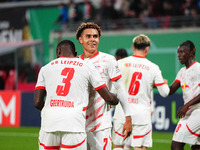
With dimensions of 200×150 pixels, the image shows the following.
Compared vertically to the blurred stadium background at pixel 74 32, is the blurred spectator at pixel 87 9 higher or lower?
higher

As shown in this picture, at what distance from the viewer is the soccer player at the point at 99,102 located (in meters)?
5.48

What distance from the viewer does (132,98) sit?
7125mm

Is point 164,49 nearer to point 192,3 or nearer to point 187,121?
point 192,3

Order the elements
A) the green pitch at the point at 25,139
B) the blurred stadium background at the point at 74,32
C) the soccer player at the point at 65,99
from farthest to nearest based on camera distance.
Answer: the blurred stadium background at the point at 74,32 → the green pitch at the point at 25,139 → the soccer player at the point at 65,99

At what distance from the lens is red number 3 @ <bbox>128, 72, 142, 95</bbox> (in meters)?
7.07

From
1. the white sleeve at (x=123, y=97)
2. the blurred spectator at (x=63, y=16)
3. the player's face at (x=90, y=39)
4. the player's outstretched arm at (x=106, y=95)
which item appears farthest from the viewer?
the blurred spectator at (x=63, y=16)

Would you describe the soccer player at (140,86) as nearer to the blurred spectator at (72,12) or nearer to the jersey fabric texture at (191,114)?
the jersey fabric texture at (191,114)

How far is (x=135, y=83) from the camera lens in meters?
7.10

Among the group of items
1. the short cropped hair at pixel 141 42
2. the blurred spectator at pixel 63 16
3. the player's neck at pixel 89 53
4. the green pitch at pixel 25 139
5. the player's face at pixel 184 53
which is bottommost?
the green pitch at pixel 25 139

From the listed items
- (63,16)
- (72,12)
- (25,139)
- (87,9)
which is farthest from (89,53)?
(63,16)

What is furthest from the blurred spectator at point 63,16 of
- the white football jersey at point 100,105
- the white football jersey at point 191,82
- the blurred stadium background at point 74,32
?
the white football jersey at point 100,105

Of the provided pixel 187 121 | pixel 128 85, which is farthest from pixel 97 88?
pixel 187 121

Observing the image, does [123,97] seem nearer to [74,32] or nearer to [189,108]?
[189,108]

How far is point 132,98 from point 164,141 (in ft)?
17.9
